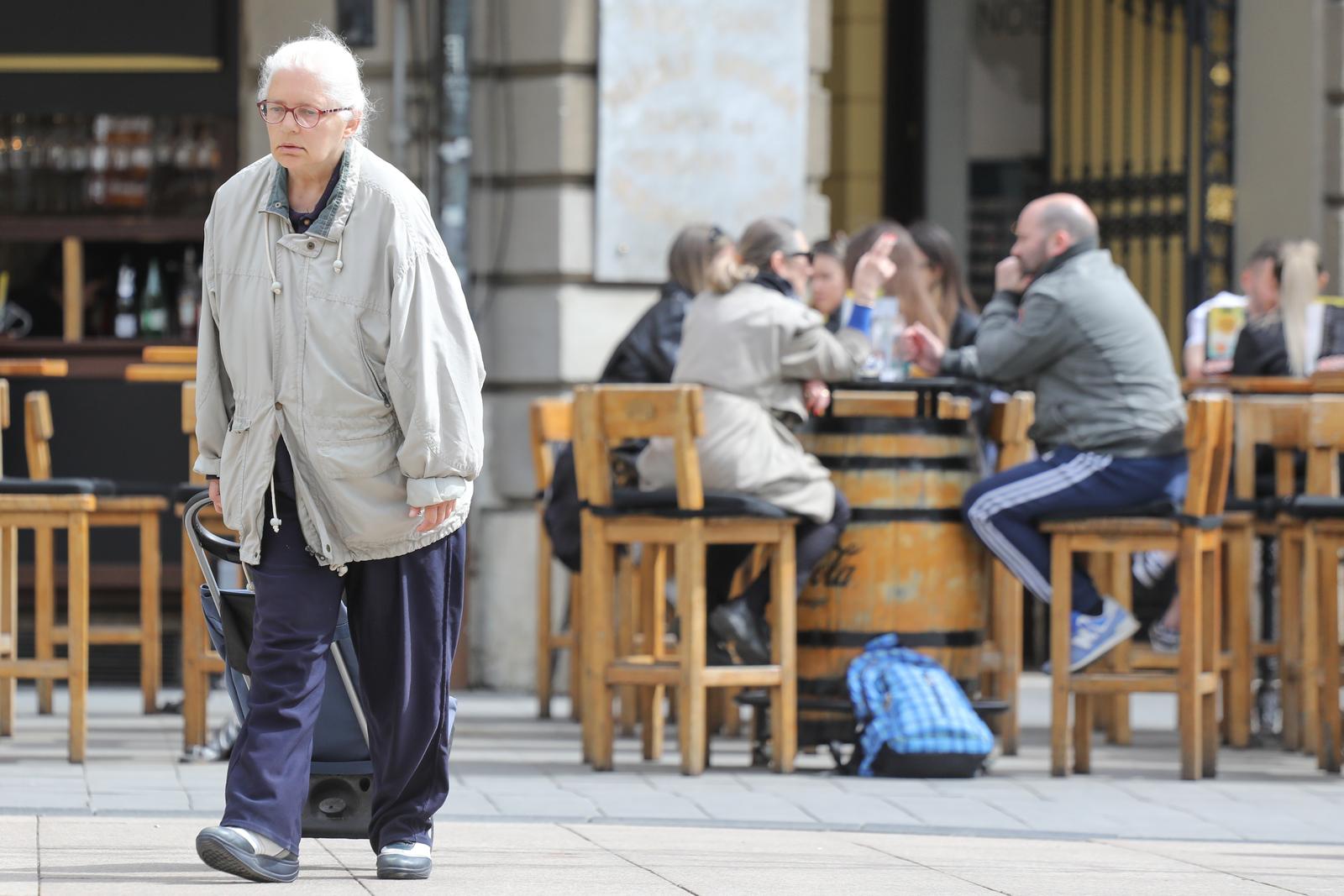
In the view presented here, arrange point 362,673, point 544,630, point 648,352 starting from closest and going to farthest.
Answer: point 362,673 < point 648,352 < point 544,630

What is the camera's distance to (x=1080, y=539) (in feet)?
24.8

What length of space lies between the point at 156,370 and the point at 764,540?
88.2 inches

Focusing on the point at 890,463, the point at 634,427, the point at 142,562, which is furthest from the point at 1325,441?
the point at 142,562

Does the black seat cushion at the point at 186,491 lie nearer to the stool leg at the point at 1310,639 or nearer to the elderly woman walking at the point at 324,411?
the elderly woman walking at the point at 324,411

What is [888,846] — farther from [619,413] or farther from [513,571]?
[513,571]

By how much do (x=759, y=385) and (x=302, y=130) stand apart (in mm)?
2882

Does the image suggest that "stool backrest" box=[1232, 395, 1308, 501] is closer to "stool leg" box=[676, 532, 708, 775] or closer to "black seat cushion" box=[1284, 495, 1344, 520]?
"black seat cushion" box=[1284, 495, 1344, 520]

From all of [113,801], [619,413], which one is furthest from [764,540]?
[113,801]

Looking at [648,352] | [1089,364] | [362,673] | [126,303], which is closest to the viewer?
[362,673]

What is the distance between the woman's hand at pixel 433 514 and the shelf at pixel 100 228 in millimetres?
5572

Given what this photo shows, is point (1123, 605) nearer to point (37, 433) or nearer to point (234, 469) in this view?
point (37, 433)

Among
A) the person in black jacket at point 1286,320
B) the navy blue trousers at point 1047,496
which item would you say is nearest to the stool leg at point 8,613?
the navy blue trousers at point 1047,496

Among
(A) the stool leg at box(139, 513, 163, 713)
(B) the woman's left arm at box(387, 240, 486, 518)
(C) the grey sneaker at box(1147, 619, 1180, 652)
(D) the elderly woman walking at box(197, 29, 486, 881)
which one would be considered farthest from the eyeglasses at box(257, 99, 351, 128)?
(C) the grey sneaker at box(1147, 619, 1180, 652)

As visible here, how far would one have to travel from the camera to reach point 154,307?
34.4 ft
